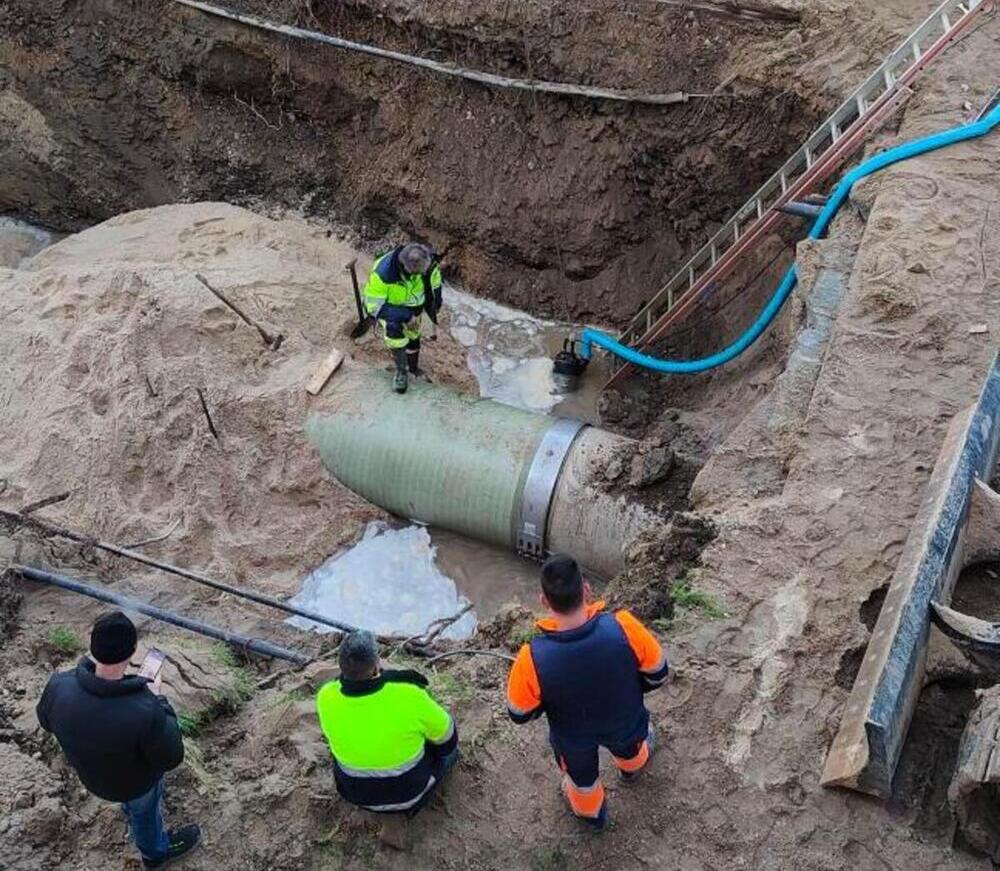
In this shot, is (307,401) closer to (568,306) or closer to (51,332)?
(51,332)

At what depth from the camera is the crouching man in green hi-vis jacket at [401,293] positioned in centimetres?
767

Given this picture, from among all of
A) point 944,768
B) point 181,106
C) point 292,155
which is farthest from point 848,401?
point 181,106

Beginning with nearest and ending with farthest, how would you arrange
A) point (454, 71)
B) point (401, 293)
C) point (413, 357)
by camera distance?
point (401, 293)
point (413, 357)
point (454, 71)

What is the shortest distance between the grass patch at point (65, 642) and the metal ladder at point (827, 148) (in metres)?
5.60

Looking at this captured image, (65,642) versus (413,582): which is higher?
(65,642)

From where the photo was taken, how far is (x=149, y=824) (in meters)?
4.29

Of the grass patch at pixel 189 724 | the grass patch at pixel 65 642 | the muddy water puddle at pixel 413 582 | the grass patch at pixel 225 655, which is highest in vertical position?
the grass patch at pixel 189 724

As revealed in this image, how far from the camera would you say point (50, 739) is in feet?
16.4

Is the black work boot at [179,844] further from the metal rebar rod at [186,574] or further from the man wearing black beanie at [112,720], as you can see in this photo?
the metal rebar rod at [186,574]

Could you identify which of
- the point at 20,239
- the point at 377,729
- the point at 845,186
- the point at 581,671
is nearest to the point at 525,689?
the point at 581,671

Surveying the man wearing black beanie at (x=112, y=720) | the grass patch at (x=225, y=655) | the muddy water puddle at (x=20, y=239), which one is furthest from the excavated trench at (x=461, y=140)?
the man wearing black beanie at (x=112, y=720)

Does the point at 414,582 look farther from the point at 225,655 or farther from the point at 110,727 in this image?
the point at 110,727

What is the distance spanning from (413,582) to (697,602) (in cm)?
304

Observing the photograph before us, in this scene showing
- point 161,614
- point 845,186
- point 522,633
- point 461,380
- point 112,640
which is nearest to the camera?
point 112,640
